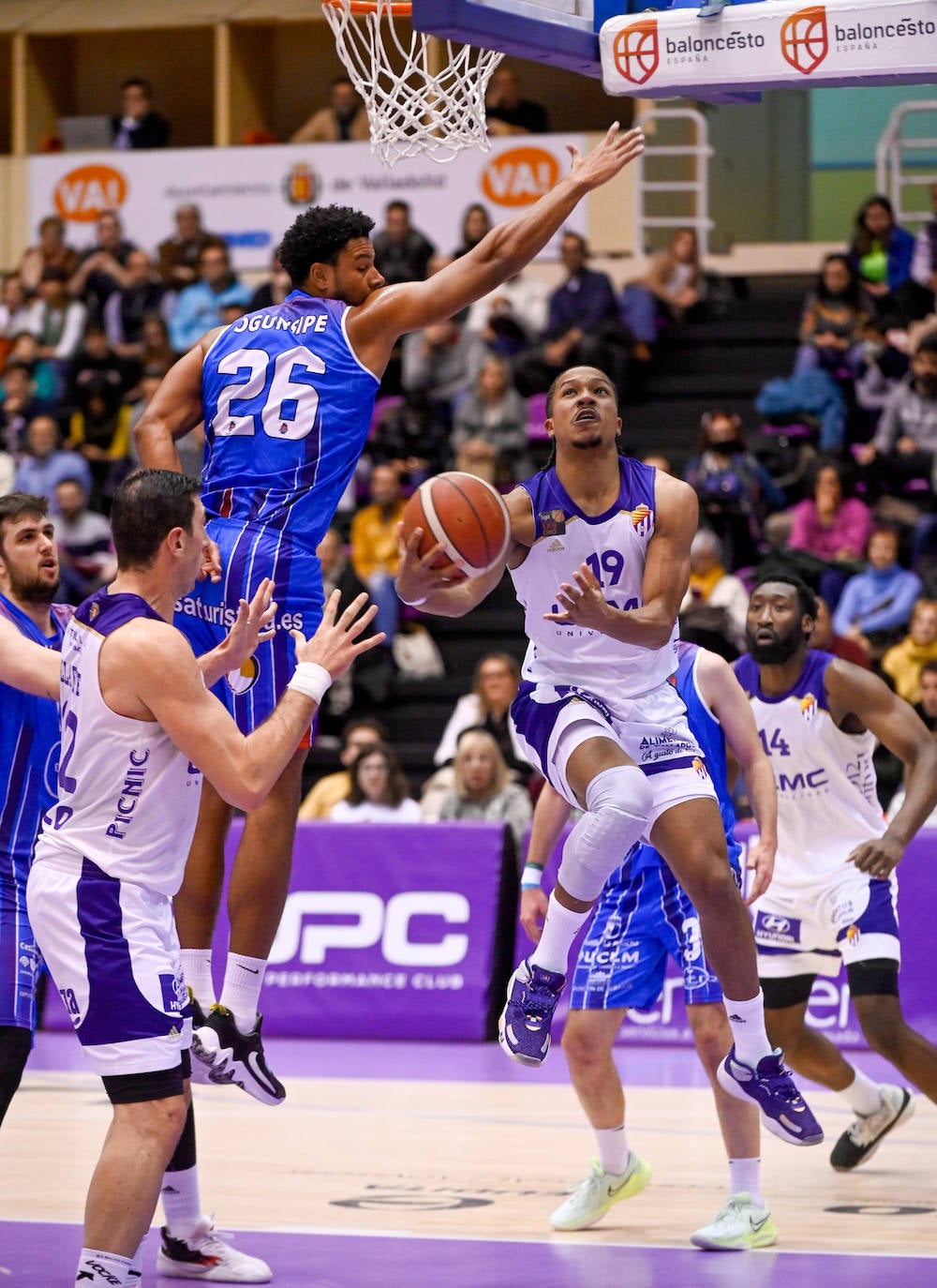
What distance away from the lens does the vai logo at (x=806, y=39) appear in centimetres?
614

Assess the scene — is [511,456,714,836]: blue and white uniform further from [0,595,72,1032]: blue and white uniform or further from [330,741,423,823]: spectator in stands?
[330,741,423,823]: spectator in stands

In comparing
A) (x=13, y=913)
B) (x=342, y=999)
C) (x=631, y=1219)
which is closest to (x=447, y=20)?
→ (x=13, y=913)

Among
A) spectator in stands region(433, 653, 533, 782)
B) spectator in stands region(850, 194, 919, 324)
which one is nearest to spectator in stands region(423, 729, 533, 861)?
spectator in stands region(433, 653, 533, 782)

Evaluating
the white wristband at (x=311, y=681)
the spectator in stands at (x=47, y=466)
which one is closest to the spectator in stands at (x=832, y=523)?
the spectator in stands at (x=47, y=466)

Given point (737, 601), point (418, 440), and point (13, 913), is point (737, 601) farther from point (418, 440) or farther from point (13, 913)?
point (13, 913)

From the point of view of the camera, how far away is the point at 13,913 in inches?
220

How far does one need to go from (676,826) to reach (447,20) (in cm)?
242

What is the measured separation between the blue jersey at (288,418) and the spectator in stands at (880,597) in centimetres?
687

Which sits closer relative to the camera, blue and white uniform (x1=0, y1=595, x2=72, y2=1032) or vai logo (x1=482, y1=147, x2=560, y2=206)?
blue and white uniform (x1=0, y1=595, x2=72, y2=1032)

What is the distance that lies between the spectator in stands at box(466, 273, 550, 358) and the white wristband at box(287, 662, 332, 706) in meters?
10.4

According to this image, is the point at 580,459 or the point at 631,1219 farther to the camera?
the point at 631,1219

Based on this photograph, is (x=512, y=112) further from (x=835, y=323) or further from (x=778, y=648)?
(x=778, y=648)

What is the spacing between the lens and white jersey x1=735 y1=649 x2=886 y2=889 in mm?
7738

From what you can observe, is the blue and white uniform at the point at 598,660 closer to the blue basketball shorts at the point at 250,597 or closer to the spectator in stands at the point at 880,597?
the blue basketball shorts at the point at 250,597
